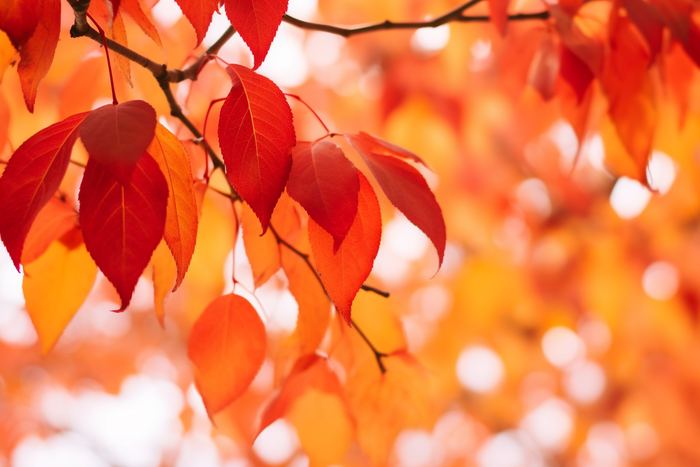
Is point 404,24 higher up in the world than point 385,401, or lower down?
higher up

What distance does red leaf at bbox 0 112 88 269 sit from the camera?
267mm

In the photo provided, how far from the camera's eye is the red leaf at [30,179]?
27cm

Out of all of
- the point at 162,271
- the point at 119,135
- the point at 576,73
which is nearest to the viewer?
the point at 119,135

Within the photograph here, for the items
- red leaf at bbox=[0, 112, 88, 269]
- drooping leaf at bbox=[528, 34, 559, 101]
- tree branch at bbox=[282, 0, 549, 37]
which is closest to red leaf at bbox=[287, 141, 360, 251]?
red leaf at bbox=[0, 112, 88, 269]

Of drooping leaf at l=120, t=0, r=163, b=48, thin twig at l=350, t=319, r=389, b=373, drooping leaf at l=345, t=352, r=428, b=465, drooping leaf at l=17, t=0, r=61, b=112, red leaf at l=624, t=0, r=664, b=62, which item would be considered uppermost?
red leaf at l=624, t=0, r=664, b=62

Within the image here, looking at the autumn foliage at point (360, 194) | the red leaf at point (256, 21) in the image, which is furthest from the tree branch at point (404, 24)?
the red leaf at point (256, 21)

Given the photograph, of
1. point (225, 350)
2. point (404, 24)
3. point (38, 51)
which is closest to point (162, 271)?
point (225, 350)

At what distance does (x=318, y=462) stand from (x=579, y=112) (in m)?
0.45

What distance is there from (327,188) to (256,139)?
6cm

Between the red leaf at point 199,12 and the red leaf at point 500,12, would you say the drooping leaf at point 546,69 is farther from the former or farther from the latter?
the red leaf at point 199,12

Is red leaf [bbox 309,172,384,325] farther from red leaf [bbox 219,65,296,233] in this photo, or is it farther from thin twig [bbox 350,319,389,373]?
thin twig [bbox 350,319,389,373]

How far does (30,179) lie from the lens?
0.29 metres

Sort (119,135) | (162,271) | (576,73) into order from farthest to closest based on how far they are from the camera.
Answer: (576,73)
(162,271)
(119,135)

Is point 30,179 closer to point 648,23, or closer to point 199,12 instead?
point 199,12
